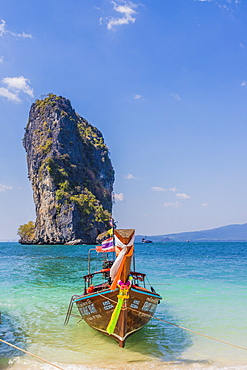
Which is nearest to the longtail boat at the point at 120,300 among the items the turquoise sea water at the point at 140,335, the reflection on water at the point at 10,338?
the turquoise sea water at the point at 140,335

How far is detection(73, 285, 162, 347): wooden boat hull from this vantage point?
954cm

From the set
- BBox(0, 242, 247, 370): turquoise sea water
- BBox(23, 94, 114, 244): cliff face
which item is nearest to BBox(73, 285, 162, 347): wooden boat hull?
BBox(0, 242, 247, 370): turquoise sea water

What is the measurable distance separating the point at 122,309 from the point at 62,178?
9508 centimetres

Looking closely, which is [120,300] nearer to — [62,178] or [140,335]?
[140,335]

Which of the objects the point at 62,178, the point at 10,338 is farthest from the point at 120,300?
the point at 62,178

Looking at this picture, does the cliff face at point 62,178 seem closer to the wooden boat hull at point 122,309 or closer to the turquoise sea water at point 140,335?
the turquoise sea water at point 140,335

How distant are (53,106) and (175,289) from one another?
102574mm

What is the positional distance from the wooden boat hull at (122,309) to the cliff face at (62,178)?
3358 inches

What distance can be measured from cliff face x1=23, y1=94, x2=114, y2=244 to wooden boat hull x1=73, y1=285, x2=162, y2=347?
85.3 metres

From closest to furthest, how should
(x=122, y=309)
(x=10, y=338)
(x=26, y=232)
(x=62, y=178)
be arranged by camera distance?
(x=122, y=309) → (x=10, y=338) → (x=62, y=178) → (x=26, y=232)

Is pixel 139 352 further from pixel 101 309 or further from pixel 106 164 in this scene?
pixel 106 164

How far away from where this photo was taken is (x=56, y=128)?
10781 cm

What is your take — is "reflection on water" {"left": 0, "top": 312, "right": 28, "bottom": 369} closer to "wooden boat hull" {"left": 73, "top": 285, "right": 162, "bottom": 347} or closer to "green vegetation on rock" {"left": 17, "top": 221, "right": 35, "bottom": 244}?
"wooden boat hull" {"left": 73, "top": 285, "right": 162, "bottom": 347}

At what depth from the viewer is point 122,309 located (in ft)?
30.9
